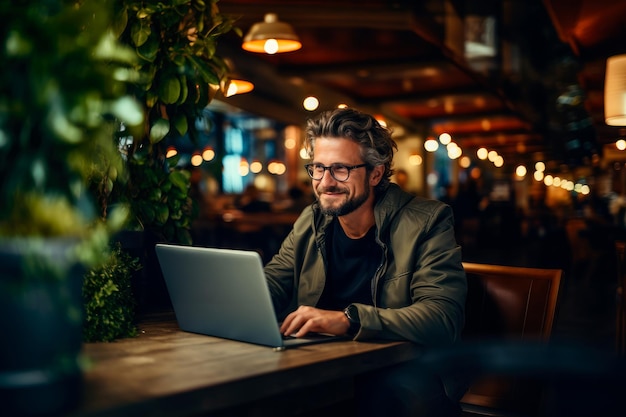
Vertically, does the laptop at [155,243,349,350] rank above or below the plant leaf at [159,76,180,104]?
below

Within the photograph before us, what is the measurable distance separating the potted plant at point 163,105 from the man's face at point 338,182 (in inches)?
17.2

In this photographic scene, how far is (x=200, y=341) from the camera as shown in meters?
1.85

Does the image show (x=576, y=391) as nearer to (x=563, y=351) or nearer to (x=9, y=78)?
(x=563, y=351)

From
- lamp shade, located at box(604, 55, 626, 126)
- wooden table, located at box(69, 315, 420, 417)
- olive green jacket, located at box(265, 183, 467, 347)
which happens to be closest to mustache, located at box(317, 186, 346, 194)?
olive green jacket, located at box(265, 183, 467, 347)

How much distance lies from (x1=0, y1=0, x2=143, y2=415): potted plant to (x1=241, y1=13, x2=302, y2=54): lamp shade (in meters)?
5.32

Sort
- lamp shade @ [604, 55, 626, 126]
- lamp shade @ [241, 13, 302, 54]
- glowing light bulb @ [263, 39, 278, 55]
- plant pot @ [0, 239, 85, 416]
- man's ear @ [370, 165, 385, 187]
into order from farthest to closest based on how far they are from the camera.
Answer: glowing light bulb @ [263, 39, 278, 55] < lamp shade @ [241, 13, 302, 54] < lamp shade @ [604, 55, 626, 126] < man's ear @ [370, 165, 385, 187] < plant pot @ [0, 239, 85, 416]

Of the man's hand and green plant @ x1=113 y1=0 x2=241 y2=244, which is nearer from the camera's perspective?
the man's hand

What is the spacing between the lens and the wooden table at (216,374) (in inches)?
49.6

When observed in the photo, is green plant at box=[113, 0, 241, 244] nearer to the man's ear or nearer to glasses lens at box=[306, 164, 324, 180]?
glasses lens at box=[306, 164, 324, 180]

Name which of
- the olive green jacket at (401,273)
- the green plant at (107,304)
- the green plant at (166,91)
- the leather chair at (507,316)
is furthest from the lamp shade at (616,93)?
the green plant at (107,304)

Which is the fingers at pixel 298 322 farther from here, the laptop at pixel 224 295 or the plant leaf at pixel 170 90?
the plant leaf at pixel 170 90

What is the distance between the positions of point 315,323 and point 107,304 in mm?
554

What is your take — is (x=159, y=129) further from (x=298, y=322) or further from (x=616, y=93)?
(x=616, y=93)

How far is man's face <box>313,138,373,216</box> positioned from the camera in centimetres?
241
